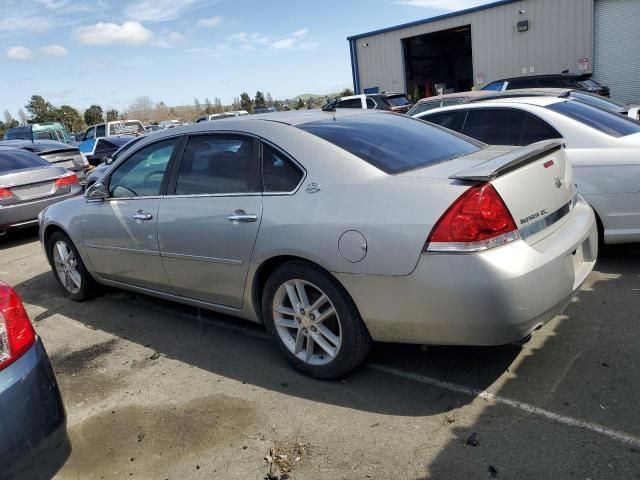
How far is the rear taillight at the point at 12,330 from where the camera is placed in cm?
227

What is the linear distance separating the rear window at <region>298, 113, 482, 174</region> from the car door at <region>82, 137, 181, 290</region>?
4.33 feet

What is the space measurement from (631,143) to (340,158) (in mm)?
2893

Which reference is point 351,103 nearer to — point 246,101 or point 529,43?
point 529,43

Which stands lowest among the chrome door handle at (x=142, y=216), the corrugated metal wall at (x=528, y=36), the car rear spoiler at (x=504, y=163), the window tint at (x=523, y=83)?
the window tint at (x=523, y=83)

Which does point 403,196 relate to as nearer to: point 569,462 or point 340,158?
point 340,158

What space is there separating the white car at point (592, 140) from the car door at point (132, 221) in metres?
3.22

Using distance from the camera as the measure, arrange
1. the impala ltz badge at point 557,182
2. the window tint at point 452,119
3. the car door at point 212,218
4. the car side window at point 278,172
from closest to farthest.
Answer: the impala ltz badge at point 557,182 → the car side window at point 278,172 → the car door at point 212,218 → the window tint at point 452,119

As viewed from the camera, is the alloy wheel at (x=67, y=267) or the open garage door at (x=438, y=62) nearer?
the alloy wheel at (x=67, y=267)

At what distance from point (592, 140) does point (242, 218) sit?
321 centimetres

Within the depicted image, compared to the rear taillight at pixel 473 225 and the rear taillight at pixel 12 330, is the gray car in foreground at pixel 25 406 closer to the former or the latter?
the rear taillight at pixel 12 330

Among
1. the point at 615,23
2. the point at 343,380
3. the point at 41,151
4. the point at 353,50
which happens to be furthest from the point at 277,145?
the point at 353,50

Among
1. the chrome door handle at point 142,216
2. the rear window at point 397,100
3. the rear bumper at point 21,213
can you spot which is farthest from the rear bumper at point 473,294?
the rear window at point 397,100

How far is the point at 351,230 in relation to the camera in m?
2.88

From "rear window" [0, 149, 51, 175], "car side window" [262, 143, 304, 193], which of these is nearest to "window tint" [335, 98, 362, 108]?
"rear window" [0, 149, 51, 175]
